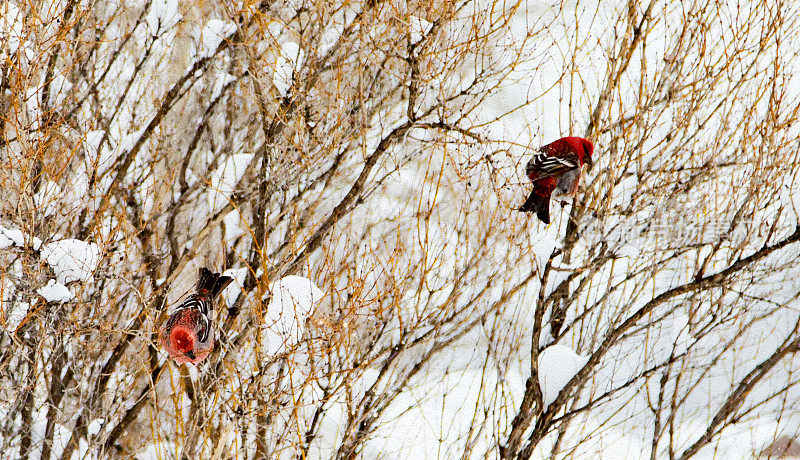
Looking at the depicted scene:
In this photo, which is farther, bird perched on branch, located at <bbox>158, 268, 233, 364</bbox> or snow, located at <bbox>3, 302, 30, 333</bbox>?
snow, located at <bbox>3, 302, 30, 333</bbox>

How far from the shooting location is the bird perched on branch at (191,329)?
4359 millimetres

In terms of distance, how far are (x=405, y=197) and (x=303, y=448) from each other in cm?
432

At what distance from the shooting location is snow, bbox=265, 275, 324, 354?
15.8 feet

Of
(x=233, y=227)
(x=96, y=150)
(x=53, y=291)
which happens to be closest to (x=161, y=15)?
(x=96, y=150)

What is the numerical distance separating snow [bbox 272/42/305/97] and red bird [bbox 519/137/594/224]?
2.31m

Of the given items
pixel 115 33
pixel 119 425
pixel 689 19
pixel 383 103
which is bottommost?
pixel 119 425

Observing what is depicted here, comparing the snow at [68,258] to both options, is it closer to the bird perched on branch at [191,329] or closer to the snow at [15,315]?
the snow at [15,315]

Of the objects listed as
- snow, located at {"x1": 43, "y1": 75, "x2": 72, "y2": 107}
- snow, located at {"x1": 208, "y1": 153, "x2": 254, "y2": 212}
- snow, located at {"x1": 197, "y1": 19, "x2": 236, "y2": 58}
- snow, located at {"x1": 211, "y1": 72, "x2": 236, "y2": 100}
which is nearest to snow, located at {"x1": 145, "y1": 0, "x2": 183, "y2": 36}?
snow, located at {"x1": 197, "y1": 19, "x2": 236, "y2": 58}

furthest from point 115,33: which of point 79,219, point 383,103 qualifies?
point 383,103

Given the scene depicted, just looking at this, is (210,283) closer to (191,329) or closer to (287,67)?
(191,329)

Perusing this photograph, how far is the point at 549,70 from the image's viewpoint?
932 centimetres

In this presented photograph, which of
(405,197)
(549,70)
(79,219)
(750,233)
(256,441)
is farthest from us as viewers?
(549,70)

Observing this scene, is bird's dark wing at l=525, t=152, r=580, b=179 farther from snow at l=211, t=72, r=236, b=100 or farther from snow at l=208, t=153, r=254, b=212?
snow at l=211, t=72, r=236, b=100

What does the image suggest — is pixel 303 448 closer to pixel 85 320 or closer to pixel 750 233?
pixel 85 320
